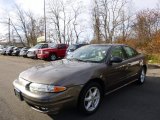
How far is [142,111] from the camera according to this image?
4.30m

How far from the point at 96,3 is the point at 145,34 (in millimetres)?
13478

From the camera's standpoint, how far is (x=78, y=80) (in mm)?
3859

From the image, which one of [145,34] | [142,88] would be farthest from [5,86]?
[145,34]

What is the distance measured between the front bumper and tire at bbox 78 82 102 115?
20cm

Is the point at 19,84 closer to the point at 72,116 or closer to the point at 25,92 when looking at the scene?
the point at 25,92

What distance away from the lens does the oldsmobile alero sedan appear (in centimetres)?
357

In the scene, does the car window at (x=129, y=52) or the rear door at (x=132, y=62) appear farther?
the car window at (x=129, y=52)

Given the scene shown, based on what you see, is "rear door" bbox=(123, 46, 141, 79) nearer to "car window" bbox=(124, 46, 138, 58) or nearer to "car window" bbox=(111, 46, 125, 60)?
"car window" bbox=(124, 46, 138, 58)

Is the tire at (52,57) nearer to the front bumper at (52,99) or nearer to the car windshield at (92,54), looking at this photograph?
the car windshield at (92,54)

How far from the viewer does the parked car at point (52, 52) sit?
54.2 feet

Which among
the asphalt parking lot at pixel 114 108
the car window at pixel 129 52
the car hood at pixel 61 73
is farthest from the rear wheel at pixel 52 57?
the car hood at pixel 61 73

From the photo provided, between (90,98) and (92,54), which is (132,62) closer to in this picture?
(92,54)

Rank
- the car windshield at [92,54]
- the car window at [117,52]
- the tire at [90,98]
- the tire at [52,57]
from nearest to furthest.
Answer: the tire at [90,98]
the car windshield at [92,54]
the car window at [117,52]
the tire at [52,57]

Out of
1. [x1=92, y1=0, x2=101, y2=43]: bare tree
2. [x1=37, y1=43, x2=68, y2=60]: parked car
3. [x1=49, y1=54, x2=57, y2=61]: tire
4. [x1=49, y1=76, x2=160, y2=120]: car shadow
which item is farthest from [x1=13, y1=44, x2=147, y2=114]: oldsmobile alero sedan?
[x1=92, y1=0, x2=101, y2=43]: bare tree
